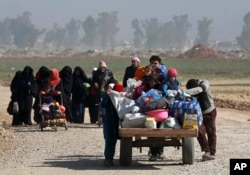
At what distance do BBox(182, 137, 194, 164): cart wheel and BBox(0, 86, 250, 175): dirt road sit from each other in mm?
135

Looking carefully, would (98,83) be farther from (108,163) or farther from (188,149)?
(188,149)

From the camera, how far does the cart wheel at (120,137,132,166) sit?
41.4 feet

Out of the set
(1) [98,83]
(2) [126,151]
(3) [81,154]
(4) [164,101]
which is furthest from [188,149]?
(1) [98,83]

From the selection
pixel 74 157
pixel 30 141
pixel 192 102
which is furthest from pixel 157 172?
pixel 30 141

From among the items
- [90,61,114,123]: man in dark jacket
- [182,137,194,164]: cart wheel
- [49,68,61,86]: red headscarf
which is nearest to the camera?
[182,137,194,164]: cart wheel

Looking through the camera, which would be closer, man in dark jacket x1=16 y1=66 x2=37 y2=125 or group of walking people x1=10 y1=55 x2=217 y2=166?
group of walking people x1=10 y1=55 x2=217 y2=166

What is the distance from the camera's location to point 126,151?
12.7 metres

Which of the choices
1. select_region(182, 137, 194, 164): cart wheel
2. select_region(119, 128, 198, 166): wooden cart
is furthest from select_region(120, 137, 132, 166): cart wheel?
select_region(182, 137, 194, 164): cart wheel

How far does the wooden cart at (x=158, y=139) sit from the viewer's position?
40.5 feet

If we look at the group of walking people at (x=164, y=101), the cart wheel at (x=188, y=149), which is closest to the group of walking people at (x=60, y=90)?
the group of walking people at (x=164, y=101)

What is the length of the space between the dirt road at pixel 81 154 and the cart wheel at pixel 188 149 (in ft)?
0.44

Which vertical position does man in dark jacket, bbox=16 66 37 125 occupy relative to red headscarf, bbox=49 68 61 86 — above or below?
below

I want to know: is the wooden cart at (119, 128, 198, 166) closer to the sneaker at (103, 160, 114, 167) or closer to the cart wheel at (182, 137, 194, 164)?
the cart wheel at (182, 137, 194, 164)

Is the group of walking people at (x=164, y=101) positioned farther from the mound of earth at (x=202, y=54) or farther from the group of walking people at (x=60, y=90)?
the mound of earth at (x=202, y=54)
